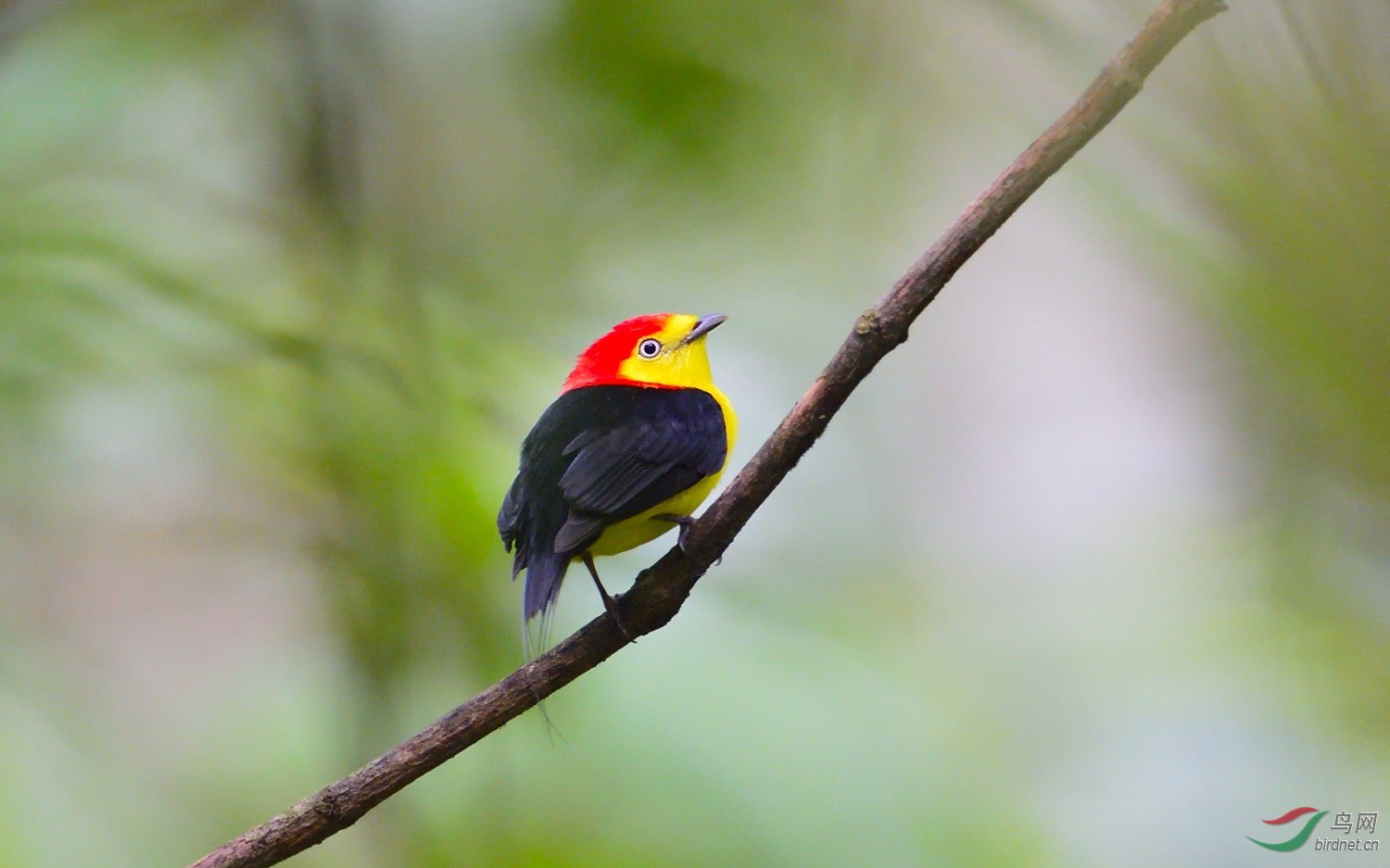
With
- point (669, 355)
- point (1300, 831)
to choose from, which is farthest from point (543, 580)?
point (1300, 831)

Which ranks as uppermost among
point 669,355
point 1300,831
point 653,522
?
point 669,355

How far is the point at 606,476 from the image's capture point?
2021 mm

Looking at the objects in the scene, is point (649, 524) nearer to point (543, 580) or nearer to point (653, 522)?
point (653, 522)

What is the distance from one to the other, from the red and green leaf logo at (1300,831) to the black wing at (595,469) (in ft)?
6.21

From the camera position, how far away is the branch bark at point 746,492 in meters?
1.38

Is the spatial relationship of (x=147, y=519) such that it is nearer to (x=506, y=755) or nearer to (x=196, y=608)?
(x=196, y=608)

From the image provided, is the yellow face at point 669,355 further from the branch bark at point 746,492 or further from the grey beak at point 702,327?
the branch bark at point 746,492

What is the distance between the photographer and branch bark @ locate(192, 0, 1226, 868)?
4.52ft

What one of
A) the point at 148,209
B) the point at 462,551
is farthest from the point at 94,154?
the point at 462,551

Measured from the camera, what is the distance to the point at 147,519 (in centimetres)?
370

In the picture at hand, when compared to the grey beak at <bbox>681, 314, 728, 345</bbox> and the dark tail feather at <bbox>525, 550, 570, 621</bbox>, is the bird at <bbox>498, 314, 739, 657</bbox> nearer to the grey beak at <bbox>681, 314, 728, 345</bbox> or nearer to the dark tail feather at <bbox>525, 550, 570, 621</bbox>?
the dark tail feather at <bbox>525, 550, 570, 621</bbox>

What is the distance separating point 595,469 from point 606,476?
0.09 feet

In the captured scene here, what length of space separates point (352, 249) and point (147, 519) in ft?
4.44

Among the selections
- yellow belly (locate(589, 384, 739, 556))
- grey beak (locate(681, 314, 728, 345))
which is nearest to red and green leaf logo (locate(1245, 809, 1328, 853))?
yellow belly (locate(589, 384, 739, 556))
